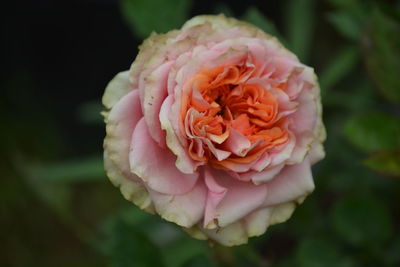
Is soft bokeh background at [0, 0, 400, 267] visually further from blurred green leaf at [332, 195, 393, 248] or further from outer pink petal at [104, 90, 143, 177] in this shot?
outer pink petal at [104, 90, 143, 177]

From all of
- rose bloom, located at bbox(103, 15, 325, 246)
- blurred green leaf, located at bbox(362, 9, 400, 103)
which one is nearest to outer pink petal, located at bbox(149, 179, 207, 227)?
rose bloom, located at bbox(103, 15, 325, 246)

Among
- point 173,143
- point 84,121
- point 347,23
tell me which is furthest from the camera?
point 84,121

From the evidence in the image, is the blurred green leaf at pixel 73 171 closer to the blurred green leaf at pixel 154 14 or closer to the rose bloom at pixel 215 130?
the blurred green leaf at pixel 154 14

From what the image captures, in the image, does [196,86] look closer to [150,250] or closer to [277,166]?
[277,166]

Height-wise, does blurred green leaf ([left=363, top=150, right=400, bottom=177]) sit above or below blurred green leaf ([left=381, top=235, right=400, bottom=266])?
above

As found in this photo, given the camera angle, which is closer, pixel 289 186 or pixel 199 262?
pixel 289 186

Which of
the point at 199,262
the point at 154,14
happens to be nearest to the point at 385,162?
the point at 199,262

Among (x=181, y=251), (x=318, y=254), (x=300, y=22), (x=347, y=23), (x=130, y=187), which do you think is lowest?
(x=181, y=251)

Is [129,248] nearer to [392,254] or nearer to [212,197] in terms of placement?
[212,197]

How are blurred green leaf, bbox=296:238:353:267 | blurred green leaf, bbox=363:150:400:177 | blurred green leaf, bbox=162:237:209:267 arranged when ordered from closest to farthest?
1. blurred green leaf, bbox=363:150:400:177
2. blurred green leaf, bbox=296:238:353:267
3. blurred green leaf, bbox=162:237:209:267
